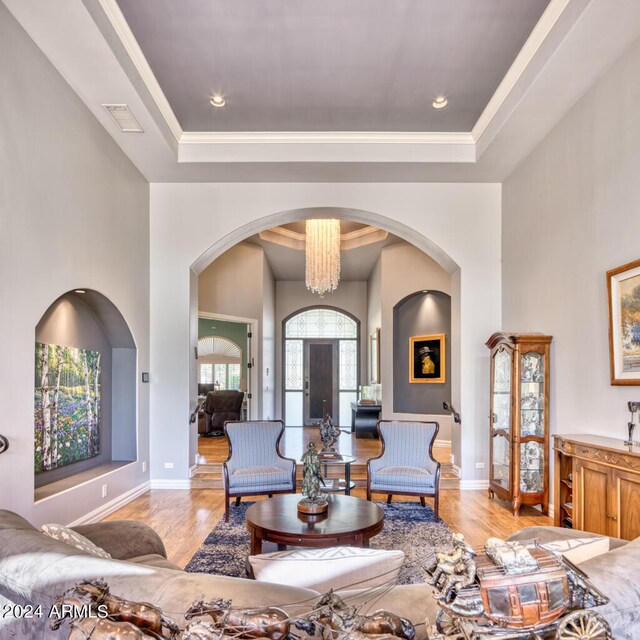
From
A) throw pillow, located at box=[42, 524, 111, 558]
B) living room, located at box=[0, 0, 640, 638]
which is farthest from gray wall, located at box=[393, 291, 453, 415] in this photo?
throw pillow, located at box=[42, 524, 111, 558]

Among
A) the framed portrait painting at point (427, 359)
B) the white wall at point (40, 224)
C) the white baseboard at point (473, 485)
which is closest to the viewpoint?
the white wall at point (40, 224)

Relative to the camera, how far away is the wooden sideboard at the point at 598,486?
10.9ft

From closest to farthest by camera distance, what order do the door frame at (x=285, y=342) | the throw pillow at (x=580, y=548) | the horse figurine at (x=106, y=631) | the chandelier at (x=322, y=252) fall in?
the horse figurine at (x=106, y=631) → the throw pillow at (x=580, y=548) → the chandelier at (x=322, y=252) → the door frame at (x=285, y=342)

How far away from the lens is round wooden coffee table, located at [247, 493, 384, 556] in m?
3.26

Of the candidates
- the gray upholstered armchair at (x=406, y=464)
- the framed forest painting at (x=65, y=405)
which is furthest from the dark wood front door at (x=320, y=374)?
the framed forest painting at (x=65, y=405)

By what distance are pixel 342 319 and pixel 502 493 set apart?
8169mm

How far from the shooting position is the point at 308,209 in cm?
659

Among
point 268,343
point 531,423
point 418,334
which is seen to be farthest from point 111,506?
point 268,343

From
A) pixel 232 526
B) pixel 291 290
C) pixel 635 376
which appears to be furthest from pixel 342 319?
pixel 635 376

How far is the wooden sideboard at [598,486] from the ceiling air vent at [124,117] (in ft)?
15.1

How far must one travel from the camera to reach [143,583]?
1.31m

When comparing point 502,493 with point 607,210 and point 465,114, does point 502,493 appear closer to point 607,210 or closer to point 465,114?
point 607,210

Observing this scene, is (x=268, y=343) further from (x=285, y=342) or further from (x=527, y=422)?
(x=527, y=422)

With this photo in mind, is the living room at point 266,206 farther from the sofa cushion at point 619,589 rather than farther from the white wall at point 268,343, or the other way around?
the white wall at point 268,343
